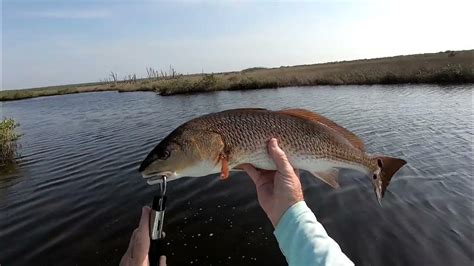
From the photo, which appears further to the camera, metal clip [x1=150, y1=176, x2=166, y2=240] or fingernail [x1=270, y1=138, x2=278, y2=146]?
fingernail [x1=270, y1=138, x2=278, y2=146]

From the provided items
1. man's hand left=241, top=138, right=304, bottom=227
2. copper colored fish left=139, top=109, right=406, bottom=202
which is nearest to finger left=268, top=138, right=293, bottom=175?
man's hand left=241, top=138, right=304, bottom=227

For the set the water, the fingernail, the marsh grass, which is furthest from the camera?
the marsh grass

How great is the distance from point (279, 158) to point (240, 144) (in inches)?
16.5

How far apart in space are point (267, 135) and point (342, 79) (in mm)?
44732

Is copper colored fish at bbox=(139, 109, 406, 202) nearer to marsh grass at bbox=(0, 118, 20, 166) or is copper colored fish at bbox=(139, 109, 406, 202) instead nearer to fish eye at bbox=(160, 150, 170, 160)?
fish eye at bbox=(160, 150, 170, 160)

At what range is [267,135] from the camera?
9.92ft

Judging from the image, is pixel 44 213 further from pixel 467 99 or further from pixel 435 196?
pixel 467 99

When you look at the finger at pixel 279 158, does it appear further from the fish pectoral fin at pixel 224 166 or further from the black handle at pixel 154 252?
the black handle at pixel 154 252

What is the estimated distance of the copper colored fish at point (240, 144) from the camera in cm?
294

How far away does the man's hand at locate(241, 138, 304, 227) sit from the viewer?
7.88ft

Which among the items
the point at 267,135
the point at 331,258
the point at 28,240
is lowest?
the point at 28,240

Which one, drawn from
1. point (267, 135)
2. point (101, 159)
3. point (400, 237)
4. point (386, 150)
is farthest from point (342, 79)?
point (267, 135)

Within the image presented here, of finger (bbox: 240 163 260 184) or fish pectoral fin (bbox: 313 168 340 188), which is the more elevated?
finger (bbox: 240 163 260 184)

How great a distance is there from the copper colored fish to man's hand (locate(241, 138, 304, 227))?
10cm
